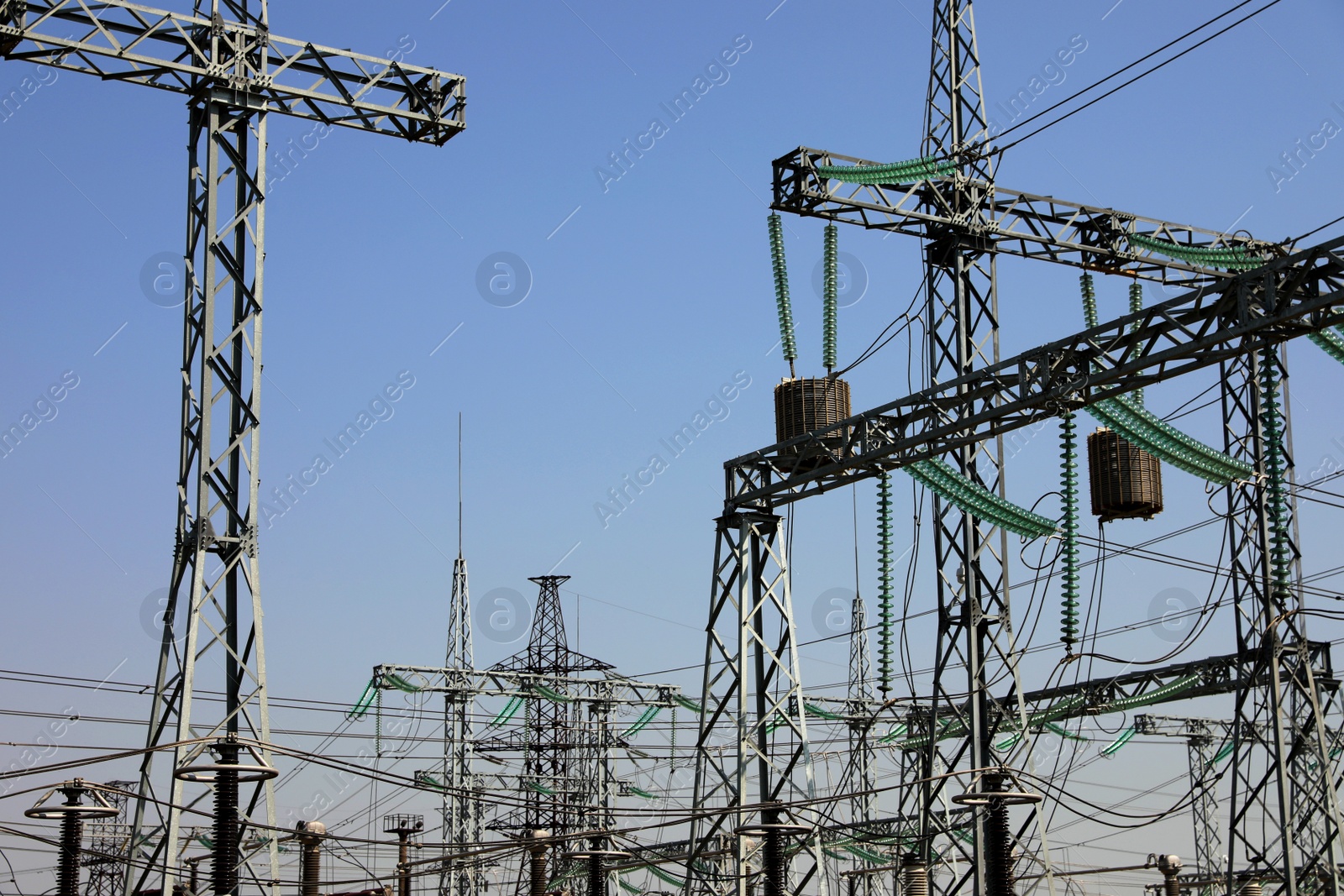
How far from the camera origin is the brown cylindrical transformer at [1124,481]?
24984mm

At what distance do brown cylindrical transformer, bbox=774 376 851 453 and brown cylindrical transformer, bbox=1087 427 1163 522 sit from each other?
188 inches

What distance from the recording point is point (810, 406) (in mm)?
22766

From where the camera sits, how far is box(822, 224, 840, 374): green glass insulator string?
23328 millimetres

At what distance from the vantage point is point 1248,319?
1673cm

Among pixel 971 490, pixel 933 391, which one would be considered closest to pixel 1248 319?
pixel 933 391

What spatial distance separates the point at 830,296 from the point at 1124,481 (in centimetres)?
545

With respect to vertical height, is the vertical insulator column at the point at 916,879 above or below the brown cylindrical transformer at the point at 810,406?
below

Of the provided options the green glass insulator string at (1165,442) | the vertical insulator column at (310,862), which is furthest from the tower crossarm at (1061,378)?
the vertical insulator column at (310,862)

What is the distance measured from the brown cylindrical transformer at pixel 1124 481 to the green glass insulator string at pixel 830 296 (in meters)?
4.74

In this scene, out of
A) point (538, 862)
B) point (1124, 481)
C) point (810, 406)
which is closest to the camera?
point (538, 862)

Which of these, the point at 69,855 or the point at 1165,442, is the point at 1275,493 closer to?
the point at 1165,442

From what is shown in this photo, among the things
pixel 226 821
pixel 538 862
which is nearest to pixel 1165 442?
pixel 538 862

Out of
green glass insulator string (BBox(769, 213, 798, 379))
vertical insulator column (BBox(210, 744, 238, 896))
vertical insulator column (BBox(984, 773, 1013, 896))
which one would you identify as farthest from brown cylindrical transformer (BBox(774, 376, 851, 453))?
vertical insulator column (BBox(210, 744, 238, 896))

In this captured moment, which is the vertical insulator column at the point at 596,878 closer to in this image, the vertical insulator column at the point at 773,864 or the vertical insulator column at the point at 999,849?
the vertical insulator column at the point at 773,864
